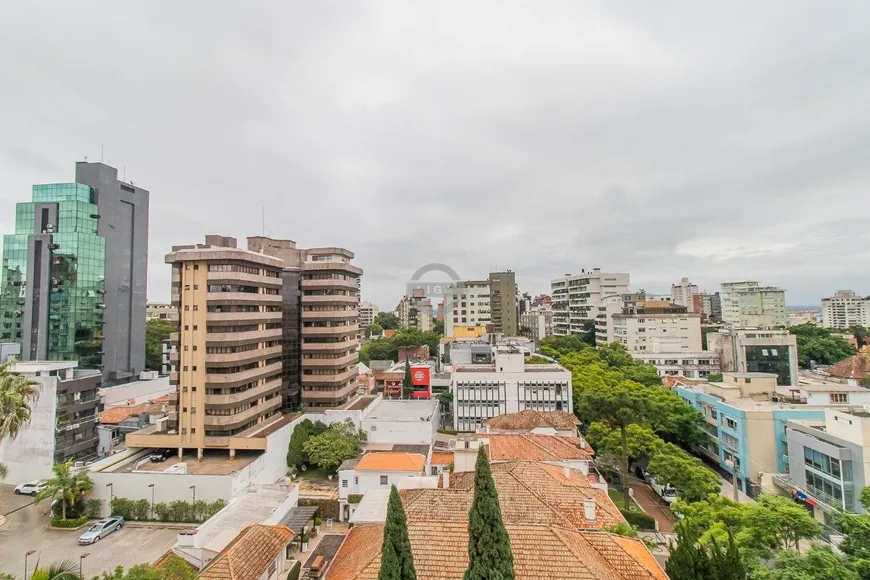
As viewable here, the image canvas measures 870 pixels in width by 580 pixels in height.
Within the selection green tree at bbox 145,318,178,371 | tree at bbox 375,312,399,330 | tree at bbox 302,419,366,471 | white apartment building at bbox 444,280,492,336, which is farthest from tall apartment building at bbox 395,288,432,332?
tree at bbox 302,419,366,471

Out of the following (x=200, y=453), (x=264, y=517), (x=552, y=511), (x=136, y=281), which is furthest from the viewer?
(x=136, y=281)

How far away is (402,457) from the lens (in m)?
28.8

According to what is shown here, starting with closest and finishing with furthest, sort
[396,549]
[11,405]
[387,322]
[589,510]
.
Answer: [396,549] → [589,510] → [11,405] → [387,322]

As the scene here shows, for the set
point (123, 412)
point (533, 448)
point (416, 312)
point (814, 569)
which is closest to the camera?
point (814, 569)

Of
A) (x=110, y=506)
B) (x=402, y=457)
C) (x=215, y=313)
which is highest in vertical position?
(x=215, y=313)

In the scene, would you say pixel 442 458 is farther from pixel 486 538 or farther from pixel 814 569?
pixel 814 569

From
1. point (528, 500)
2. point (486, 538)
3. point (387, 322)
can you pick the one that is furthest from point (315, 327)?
point (387, 322)

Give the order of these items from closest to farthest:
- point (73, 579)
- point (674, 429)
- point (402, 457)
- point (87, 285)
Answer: point (73, 579), point (402, 457), point (674, 429), point (87, 285)

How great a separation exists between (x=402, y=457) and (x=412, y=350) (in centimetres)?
4583

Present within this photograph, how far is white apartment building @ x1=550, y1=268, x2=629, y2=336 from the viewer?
84562 millimetres

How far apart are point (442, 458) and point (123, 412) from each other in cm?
Answer: 3213

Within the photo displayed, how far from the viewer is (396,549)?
35.3 feet

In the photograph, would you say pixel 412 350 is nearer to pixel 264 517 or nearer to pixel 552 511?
pixel 264 517

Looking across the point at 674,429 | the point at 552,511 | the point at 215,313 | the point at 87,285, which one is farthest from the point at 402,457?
the point at 87,285
